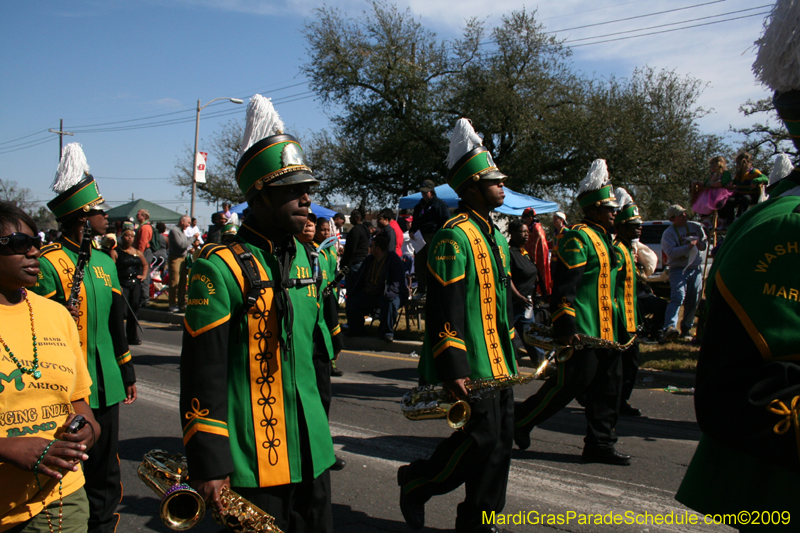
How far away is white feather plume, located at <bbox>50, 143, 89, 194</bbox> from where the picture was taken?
4328 millimetres

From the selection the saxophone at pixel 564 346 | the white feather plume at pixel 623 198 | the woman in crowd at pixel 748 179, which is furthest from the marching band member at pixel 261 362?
the woman in crowd at pixel 748 179

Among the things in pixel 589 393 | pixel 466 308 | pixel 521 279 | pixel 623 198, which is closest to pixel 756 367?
pixel 466 308

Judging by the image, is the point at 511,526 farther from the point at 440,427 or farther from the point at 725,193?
the point at 725,193

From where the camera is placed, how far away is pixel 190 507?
223 cm

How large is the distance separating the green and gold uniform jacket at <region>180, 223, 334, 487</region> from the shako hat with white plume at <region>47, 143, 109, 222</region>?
7.19 ft

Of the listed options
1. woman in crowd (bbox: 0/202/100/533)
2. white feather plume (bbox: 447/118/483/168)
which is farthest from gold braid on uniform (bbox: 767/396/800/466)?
white feather plume (bbox: 447/118/483/168)

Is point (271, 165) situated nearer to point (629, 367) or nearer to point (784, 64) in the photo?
point (784, 64)

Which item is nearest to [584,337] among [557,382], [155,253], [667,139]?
[557,382]

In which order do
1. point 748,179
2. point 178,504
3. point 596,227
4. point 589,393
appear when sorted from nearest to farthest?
point 178,504
point 589,393
point 596,227
point 748,179

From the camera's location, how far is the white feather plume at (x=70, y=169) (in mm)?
4328

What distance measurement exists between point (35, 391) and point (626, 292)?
189 inches

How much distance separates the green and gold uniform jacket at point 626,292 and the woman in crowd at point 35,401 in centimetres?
433

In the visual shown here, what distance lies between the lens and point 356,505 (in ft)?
14.0

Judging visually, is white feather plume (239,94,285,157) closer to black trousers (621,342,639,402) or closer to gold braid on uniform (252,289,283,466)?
gold braid on uniform (252,289,283,466)
